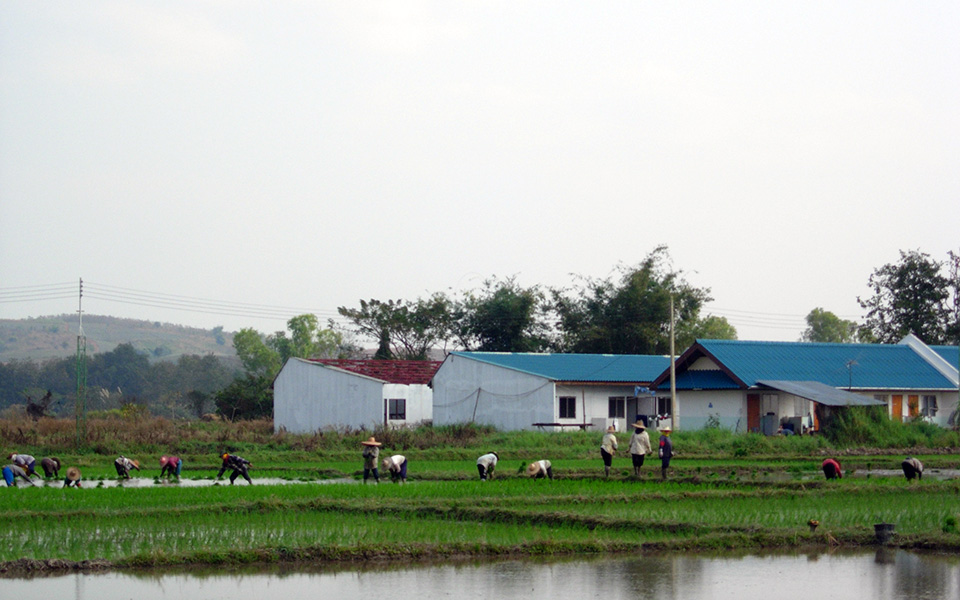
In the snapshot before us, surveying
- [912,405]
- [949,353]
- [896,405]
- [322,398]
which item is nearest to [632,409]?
[896,405]

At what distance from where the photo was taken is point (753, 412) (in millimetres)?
38531

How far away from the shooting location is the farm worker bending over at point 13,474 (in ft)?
72.9

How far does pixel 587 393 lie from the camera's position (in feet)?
140

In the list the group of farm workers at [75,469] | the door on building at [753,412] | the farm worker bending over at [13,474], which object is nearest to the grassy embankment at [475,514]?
the group of farm workers at [75,469]

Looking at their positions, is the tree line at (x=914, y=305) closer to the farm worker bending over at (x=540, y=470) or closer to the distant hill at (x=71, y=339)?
the farm worker bending over at (x=540, y=470)

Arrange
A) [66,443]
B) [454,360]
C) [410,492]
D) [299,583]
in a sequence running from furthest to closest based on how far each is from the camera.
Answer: [454,360] → [66,443] → [410,492] → [299,583]

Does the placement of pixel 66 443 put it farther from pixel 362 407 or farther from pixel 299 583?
pixel 299 583

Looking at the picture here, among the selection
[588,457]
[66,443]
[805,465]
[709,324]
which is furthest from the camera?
[709,324]

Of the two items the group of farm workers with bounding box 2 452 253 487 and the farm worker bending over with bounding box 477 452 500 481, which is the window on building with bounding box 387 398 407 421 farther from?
the farm worker bending over with bounding box 477 452 500 481

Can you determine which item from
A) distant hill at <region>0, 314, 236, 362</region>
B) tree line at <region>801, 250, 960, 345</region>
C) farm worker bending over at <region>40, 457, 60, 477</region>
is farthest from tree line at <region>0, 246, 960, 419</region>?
distant hill at <region>0, 314, 236, 362</region>

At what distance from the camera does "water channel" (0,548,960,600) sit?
10.1 meters

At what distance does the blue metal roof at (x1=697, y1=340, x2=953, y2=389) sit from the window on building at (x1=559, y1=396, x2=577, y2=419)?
20.0ft

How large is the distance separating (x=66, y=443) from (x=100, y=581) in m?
25.9

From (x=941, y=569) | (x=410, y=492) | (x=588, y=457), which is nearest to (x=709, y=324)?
(x=588, y=457)
